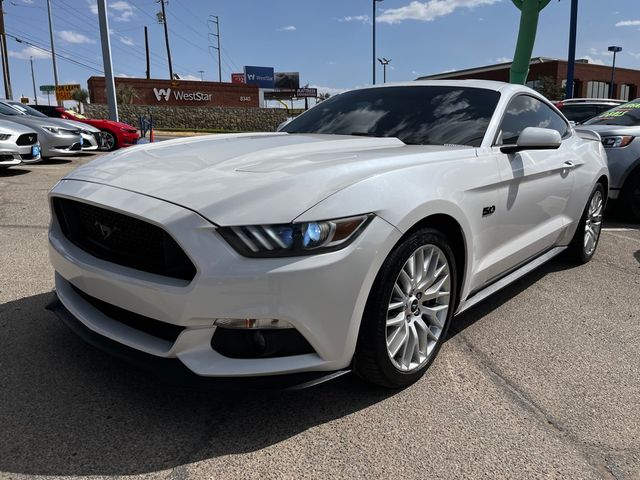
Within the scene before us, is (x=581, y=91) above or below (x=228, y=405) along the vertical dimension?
above

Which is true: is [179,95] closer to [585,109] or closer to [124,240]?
[585,109]

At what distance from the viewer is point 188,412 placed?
7.53 feet

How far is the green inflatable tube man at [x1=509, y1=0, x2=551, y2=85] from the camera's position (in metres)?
14.5

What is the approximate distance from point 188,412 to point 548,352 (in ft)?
6.63

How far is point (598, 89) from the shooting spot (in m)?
51.9

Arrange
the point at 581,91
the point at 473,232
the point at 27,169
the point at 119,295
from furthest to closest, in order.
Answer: the point at 581,91 < the point at 27,169 < the point at 473,232 < the point at 119,295

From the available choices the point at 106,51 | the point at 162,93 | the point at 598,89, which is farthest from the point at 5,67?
the point at 598,89

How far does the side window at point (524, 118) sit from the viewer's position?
3.38m

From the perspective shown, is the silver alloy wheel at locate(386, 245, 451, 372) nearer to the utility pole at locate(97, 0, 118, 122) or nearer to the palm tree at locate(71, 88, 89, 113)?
the utility pole at locate(97, 0, 118, 122)

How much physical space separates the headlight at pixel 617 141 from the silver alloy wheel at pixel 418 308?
16.3 ft

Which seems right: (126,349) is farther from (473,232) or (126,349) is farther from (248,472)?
(473,232)

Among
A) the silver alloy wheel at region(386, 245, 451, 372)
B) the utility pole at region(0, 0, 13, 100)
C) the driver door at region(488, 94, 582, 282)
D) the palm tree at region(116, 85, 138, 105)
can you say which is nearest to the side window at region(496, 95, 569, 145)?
the driver door at region(488, 94, 582, 282)

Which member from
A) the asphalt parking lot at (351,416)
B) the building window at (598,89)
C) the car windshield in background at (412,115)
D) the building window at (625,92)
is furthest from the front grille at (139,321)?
the building window at (625,92)

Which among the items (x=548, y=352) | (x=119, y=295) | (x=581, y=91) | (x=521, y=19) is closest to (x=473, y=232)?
(x=548, y=352)
